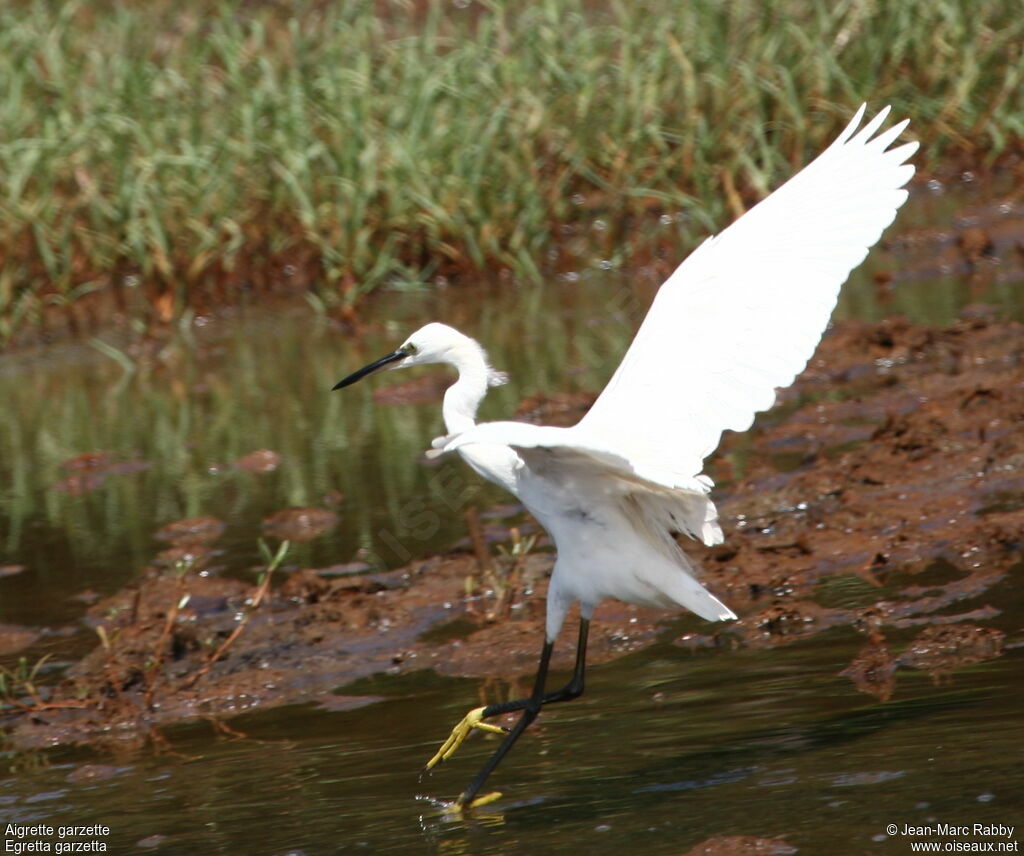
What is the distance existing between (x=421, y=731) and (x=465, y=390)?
1.05 metres

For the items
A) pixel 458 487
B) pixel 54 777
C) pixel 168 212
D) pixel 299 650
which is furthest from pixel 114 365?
pixel 54 777

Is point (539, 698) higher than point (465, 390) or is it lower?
lower

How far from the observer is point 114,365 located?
10664 mm

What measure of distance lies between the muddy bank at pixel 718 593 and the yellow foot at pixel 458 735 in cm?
71

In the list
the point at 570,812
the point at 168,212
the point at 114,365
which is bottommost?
the point at 570,812

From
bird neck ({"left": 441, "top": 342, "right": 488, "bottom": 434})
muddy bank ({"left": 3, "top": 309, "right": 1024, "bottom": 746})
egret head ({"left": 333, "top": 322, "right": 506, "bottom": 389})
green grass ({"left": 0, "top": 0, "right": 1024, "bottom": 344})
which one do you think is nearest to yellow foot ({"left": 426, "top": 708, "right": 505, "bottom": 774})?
muddy bank ({"left": 3, "top": 309, "right": 1024, "bottom": 746})

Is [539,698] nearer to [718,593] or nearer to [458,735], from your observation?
[458,735]

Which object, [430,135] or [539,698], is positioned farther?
[430,135]

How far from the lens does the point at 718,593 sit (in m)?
6.10

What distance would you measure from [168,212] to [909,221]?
4.68 meters

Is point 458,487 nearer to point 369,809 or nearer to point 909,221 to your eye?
point 369,809

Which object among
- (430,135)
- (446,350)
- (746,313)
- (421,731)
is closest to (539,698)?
(421,731)

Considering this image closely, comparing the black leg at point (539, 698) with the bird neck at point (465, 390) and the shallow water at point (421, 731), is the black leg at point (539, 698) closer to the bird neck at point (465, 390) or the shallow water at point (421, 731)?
the shallow water at point (421, 731)

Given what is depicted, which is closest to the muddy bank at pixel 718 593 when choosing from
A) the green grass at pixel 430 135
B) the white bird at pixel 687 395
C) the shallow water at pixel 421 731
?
the shallow water at pixel 421 731
